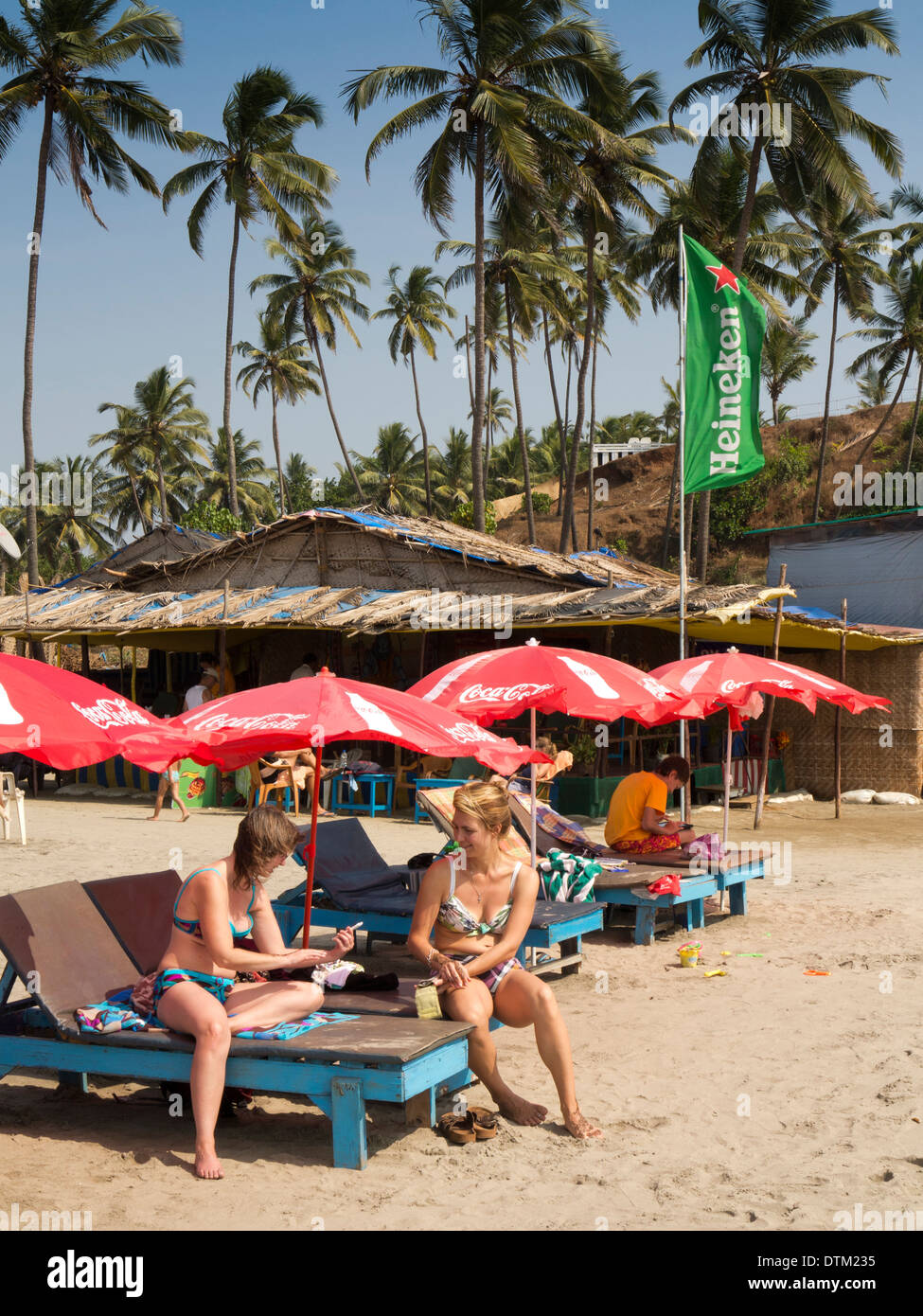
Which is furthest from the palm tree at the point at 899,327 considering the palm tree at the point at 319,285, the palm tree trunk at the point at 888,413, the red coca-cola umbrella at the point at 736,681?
the red coca-cola umbrella at the point at 736,681

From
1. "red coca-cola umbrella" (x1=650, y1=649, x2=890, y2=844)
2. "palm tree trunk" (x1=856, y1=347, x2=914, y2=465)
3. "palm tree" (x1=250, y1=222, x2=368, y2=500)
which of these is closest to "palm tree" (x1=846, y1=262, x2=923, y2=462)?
"palm tree trunk" (x1=856, y1=347, x2=914, y2=465)

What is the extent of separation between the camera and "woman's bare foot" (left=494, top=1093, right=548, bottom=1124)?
15.7 ft

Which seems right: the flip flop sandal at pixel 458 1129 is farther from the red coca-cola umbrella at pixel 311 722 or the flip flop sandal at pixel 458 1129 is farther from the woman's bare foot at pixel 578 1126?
the red coca-cola umbrella at pixel 311 722

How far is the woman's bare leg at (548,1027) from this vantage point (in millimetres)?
4641

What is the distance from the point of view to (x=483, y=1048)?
4742 mm

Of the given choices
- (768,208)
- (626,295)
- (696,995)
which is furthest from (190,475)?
(696,995)

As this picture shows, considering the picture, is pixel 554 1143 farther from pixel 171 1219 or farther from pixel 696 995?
pixel 696 995

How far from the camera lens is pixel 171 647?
21.3 meters

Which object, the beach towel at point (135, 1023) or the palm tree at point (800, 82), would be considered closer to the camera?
the beach towel at point (135, 1023)

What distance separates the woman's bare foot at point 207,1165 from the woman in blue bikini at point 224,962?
0.19 m

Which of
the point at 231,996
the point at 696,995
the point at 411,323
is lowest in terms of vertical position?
the point at 696,995

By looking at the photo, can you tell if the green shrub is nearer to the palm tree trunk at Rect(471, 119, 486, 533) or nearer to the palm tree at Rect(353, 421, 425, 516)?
the palm tree at Rect(353, 421, 425, 516)

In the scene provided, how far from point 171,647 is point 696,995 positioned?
1597cm

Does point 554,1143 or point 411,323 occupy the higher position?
point 411,323
